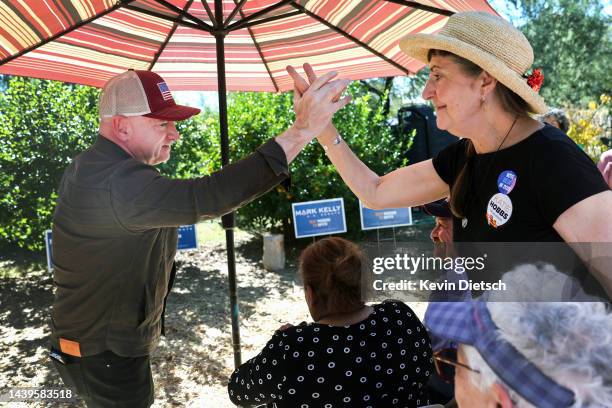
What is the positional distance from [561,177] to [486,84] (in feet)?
1.40

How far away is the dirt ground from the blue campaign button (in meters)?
1.46

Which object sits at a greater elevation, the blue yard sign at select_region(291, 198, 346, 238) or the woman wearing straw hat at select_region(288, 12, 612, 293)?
the woman wearing straw hat at select_region(288, 12, 612, 293)

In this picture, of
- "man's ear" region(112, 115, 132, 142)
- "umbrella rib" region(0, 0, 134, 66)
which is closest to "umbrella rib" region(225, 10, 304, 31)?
"umbrella rib" region(0, 0, 134, 66)

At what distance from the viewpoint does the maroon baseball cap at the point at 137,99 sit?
1964 mm

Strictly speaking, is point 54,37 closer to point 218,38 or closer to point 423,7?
point 218,38

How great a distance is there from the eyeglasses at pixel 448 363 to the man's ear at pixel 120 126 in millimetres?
1448

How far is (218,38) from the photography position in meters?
2.94

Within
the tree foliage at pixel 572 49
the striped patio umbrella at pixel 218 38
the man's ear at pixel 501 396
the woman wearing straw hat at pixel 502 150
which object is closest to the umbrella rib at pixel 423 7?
the striped patio umbrella at pixel 218 38

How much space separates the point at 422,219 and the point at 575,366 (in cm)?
968

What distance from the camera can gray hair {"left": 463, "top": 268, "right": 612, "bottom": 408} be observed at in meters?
0.80

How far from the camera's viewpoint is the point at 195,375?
173 inches

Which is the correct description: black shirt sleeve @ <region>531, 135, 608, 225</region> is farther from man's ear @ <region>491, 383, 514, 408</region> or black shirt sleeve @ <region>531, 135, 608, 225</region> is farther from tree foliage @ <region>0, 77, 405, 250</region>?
tree foliage @ <region>0, 77, 405, 250</region>

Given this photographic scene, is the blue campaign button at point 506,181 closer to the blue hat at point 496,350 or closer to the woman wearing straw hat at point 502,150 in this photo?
the woman wearing straw hat at point 502,150

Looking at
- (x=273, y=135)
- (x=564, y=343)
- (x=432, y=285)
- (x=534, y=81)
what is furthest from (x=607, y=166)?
(x=273, y=135)
